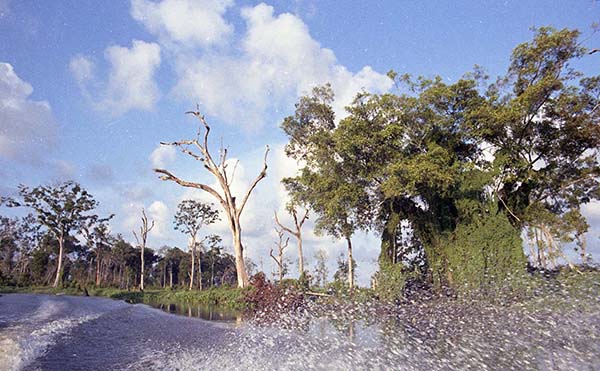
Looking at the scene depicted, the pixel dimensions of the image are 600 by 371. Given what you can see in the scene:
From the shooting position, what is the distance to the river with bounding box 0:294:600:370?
206 inches

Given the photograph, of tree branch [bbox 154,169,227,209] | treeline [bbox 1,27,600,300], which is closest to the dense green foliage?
treeline [bbox 1,27,600,300]

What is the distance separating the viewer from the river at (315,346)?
5242 millimetres

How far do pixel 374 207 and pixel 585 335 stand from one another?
41.7 ft

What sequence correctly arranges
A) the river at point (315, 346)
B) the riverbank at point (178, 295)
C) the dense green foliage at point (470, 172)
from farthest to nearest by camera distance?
1. the riverbank at point (178, 295)
2. the dense green foliage at point (470, 172)
3. the river at point (315, 346)

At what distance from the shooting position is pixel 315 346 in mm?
6477

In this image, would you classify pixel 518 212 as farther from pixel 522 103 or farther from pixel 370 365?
pixel 370 365

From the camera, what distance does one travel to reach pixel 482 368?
521 centimetres

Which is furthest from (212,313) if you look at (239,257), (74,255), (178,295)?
(74,255)

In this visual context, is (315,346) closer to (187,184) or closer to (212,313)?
(212,313)

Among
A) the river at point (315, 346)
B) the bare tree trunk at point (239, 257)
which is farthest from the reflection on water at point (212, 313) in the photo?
the river at point (315, 346)

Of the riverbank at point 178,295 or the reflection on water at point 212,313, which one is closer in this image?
the reflection on water at point 212,313

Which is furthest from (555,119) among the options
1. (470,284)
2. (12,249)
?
(12,249)

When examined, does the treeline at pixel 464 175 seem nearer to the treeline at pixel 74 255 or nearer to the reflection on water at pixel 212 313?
the reflection on water at pixel 212 313

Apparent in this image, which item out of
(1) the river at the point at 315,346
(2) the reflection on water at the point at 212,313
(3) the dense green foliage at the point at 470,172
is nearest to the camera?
(1) the river at the point at 315,346
